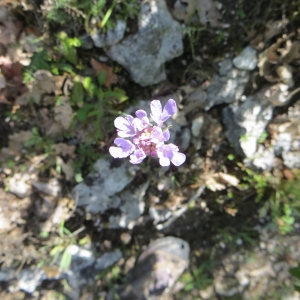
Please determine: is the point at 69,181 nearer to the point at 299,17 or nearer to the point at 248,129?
the point at 248,129

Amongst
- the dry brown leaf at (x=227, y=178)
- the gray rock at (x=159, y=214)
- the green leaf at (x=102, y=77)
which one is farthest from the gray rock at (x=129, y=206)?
the green leaf at (x=102, y=77)

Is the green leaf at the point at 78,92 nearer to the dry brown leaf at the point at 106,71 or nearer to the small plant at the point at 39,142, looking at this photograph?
the dry brown leaf at the point at 106,71

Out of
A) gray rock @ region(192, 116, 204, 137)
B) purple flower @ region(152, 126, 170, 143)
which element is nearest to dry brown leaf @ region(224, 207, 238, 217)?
gray rock @ region(192, 116, 204, 137)

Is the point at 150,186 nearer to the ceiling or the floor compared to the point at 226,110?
nearer to the floor

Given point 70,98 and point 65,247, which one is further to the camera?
point 65,247

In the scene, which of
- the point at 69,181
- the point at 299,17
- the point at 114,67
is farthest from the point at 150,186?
the point at 299,17

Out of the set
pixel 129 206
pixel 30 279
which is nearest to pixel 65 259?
pixel 30 279
